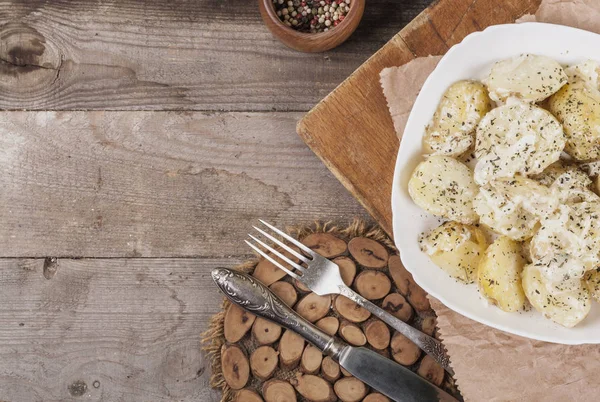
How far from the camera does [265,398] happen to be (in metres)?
1.41

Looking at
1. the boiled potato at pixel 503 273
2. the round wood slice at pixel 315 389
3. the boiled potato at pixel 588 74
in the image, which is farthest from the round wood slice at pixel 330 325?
the boiled potato at pixel 588 74

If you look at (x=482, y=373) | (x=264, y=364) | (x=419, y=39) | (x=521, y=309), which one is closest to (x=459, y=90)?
(x=419, y=39)

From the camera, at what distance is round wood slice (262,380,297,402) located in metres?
1.40

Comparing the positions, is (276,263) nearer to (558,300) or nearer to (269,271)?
(269,271)

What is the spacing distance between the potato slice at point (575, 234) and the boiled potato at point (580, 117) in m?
0.11

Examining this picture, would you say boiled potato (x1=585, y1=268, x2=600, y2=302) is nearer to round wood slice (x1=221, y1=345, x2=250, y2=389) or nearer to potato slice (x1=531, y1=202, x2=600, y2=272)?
potato slice (x1=531, y1=202, x2=600, y2=272)

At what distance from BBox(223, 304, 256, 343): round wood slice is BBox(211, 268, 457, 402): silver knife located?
0.03 metres

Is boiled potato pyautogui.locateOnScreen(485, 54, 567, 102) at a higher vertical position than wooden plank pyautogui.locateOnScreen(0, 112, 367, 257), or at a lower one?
higher

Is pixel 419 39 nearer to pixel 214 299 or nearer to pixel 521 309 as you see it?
pixel 521 309

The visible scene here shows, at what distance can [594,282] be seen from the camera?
1193 mm

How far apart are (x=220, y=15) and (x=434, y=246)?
77 cm

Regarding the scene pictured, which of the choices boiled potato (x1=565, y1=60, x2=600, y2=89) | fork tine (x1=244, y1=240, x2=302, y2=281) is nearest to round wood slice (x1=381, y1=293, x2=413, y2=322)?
fork tine (x1=244, y1=240, x2=302, y2=281)

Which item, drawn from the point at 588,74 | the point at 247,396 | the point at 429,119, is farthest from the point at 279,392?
the point at 588,74

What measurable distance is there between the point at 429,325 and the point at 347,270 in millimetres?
217
